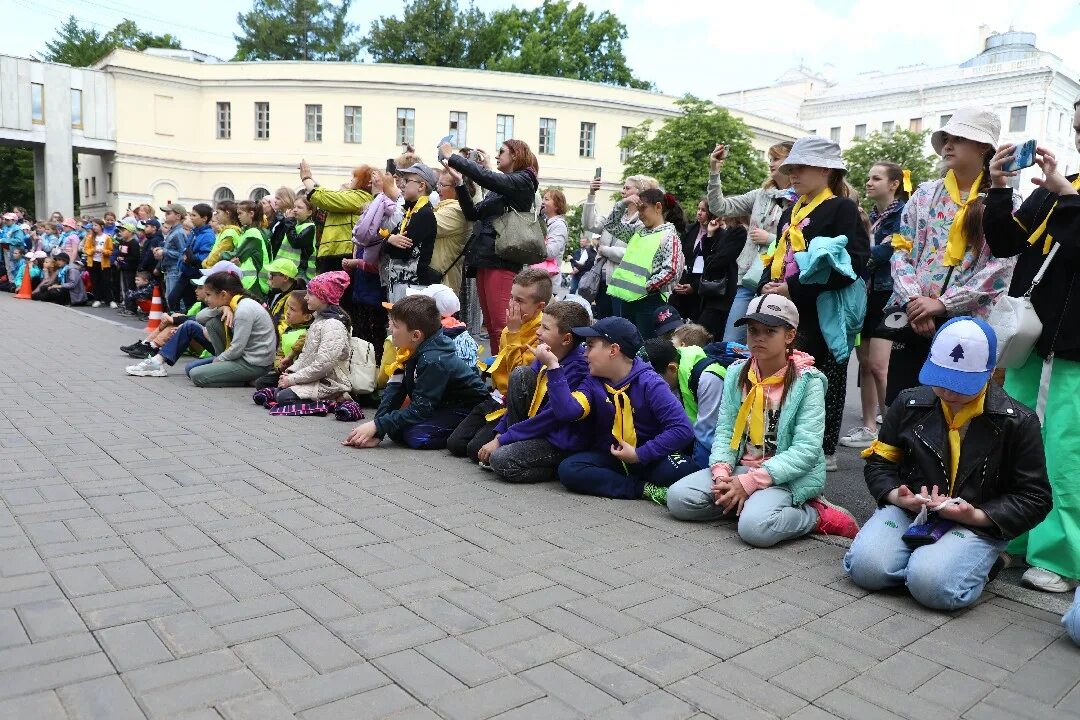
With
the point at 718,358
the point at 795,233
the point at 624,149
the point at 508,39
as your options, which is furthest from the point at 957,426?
the point at 508,39

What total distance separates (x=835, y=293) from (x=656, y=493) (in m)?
1.75

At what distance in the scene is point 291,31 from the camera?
6262 cm

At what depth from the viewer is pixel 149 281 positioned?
662 inches

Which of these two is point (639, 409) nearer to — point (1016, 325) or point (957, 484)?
point (957, 484)

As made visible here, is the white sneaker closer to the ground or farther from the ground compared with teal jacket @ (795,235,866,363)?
closer to the ground

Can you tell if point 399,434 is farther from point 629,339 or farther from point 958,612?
point 958,612

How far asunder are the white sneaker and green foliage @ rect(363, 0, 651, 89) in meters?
55.6

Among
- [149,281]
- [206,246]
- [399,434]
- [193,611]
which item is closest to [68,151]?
[149,281]

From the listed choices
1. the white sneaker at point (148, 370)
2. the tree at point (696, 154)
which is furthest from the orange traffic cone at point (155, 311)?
the tree at point (696, 154)

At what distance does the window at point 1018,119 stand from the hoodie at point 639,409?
69740 millimetres

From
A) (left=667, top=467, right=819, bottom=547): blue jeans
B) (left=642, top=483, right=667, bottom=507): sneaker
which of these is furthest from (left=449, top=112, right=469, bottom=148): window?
(left=667, top=467, right=819, bottom=547): blue jeans

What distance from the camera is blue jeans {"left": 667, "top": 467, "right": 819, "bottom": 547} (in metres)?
4.49

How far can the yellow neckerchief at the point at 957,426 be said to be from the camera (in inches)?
152

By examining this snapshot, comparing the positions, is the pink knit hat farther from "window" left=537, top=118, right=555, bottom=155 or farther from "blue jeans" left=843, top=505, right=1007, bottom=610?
"window" left=537, top=118, right=555, bottom=155
